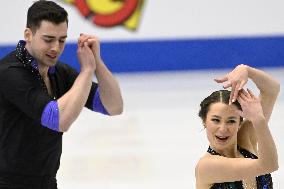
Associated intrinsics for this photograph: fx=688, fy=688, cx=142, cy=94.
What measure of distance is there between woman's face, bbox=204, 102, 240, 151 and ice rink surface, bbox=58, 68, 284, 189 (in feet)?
6.93

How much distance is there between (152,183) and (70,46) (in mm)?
5892

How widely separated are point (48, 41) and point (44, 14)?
95mm

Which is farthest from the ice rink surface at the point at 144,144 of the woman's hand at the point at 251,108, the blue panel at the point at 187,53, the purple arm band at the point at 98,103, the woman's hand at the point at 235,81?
the woman's hand at the point at 251,108

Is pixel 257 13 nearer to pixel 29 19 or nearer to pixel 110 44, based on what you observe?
pixel 110 44

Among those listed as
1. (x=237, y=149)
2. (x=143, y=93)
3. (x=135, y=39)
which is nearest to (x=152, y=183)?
(x=237, y=149)

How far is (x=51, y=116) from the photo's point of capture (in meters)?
2.29

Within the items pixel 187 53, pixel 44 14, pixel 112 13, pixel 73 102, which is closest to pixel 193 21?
pixel 187 53

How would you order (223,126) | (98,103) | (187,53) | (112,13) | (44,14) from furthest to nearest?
(187,53)
(112,13)
(98,103)
(223,126)
(44,14)

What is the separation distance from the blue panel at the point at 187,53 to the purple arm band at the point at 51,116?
8.14m

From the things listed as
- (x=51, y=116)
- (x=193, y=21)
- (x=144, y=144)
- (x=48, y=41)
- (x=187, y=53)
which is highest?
(x=193, y=21)

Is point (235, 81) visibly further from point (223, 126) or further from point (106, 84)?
point (106, 84)

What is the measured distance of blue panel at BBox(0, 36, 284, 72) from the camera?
10.5m

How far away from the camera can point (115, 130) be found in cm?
641

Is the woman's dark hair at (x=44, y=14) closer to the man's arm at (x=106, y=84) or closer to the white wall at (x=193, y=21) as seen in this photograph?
the man's arm at (x=106, y=84)
